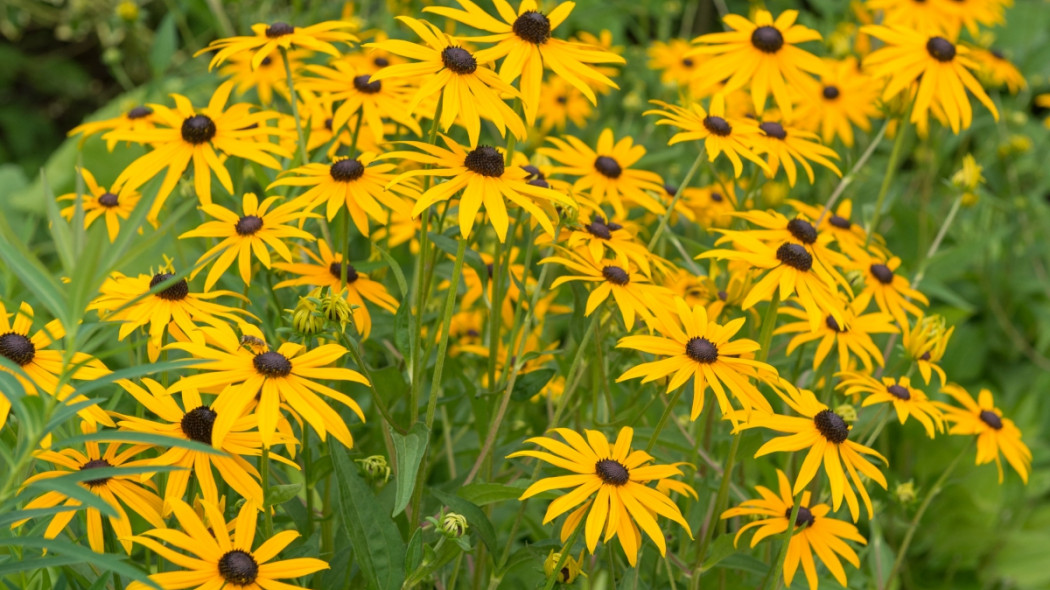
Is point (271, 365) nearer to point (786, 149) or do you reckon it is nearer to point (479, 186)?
point (479, 186)

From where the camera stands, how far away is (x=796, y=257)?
121cm

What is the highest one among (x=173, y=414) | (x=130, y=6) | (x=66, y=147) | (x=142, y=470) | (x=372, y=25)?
(x=142, y=470)

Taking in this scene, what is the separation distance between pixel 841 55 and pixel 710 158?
132 centimetres

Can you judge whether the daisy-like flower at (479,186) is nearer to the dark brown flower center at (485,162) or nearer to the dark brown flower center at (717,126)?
the dark brown flower center at (485,162)

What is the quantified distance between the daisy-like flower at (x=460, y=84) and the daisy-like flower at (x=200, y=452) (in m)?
0.37

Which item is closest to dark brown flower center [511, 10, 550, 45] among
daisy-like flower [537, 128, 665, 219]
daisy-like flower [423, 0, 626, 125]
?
daisy-like flower [423, 0, 626, 125]

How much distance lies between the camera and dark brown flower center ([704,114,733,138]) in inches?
53.3

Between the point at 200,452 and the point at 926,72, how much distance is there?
3.91 feet

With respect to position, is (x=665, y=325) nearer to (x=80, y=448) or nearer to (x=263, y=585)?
(x=263, y=585)

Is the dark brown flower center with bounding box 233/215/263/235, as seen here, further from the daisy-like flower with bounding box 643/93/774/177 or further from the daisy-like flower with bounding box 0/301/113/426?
the daisy-like flower with bounding box 643/93/774/177

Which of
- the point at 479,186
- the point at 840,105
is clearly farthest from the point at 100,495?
the point at 840,105

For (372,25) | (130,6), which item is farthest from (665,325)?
(372,25)

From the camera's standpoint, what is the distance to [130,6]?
7.57 ft

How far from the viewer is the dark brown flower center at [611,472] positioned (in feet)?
3.39
